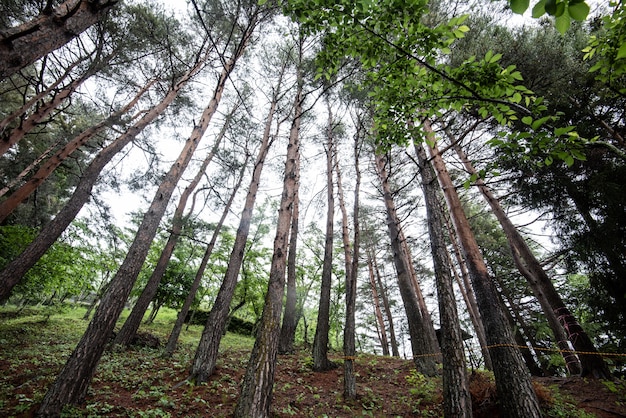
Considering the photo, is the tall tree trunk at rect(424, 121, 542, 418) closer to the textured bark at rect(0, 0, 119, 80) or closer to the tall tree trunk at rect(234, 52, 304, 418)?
the tall tree trunk at rect(234, 52, 304, 418)

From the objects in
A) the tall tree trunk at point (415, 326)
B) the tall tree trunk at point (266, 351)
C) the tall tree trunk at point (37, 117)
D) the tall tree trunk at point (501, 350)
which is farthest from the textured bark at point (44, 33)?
the tall tree trunk at point (415, 326)

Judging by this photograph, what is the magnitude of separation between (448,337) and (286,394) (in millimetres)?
3659

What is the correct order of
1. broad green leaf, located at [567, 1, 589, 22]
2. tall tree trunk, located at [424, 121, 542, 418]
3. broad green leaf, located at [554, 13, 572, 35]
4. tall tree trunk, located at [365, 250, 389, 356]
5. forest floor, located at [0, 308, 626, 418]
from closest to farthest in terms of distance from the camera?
broad green leaf, located at [567, 1, 589, 22]
broad green leaf, located at [554, 13, 572, 35]
tall tree trunk, located at [424, 121, 542, 418]
forest floor, located at [0, 308, 626, 418]
tall tree trunk, located at [365, 250, 389, 356]

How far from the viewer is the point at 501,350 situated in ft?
13.4

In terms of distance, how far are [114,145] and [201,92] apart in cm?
452

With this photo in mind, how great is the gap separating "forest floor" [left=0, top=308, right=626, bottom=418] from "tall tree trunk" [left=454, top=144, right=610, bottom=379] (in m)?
0.40

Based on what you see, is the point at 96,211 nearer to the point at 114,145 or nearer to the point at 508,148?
the point at 114,145

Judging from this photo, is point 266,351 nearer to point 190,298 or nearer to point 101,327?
point 101,327

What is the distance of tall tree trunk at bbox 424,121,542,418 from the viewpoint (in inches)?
145

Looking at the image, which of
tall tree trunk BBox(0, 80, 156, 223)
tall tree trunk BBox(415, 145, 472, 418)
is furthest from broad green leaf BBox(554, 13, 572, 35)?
tall tree trunk BBox(0, 80, 156, 223)

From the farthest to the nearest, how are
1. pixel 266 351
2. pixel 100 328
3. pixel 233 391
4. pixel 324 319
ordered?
1. pixel 324 319
2. pixel 233 391
3. pixel 100 328
4. pixel 266 351

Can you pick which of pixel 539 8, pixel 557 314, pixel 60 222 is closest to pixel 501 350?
pixel 557 314

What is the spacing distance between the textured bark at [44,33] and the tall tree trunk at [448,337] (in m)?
5.26

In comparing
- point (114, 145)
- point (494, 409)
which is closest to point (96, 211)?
point (114, 145)
